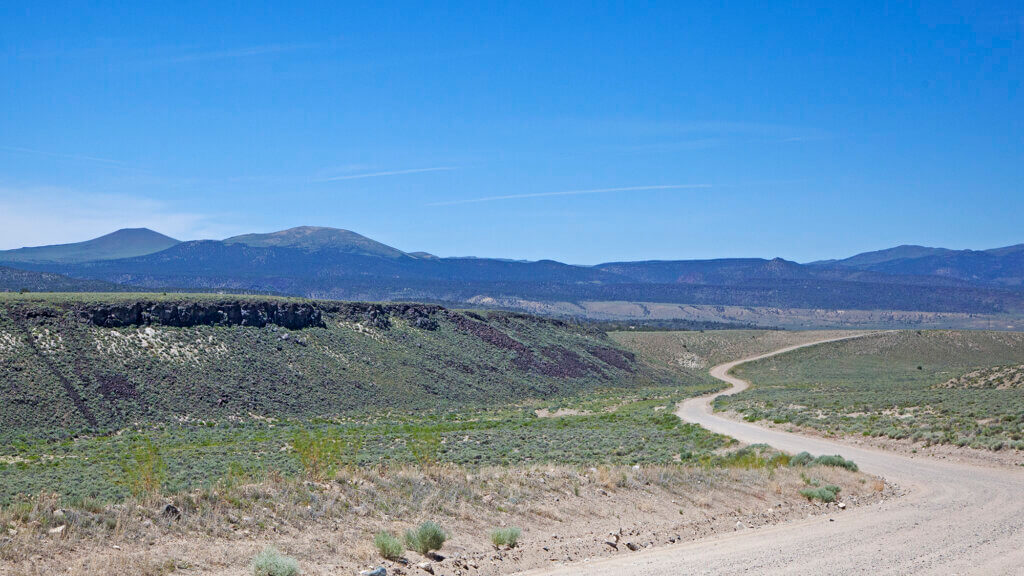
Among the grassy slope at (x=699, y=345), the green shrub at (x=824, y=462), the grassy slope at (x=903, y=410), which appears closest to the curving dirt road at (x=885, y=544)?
the green shrub at (x=824, y=462)

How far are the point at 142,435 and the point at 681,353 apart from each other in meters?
83.1

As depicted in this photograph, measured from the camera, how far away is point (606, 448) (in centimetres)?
2759

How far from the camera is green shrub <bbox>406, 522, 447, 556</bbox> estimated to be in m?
11.3

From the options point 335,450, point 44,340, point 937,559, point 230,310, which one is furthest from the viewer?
point 230,310

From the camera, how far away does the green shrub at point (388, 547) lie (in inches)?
434

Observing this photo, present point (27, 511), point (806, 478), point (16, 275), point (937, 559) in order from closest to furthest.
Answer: point (27, 511) → point (937, 559) → point (806, 478) → point (16, 275)

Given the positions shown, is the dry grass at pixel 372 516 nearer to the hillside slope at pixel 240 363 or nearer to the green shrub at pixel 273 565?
the green shrub at pixel 273 565

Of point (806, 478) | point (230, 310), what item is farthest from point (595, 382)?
point (806, 478)

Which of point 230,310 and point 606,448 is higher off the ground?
point 230,310

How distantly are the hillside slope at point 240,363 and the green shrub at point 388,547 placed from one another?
3201 centimetres

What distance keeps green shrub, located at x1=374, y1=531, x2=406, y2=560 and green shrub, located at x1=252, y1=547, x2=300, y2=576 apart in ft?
4.77

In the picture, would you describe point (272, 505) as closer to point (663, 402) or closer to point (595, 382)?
point (663, 402)

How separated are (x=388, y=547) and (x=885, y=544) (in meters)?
8.51

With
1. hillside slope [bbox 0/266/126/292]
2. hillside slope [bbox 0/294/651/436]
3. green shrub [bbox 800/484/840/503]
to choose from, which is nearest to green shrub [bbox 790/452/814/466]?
green shrub [bbox 800/484/840/503]
